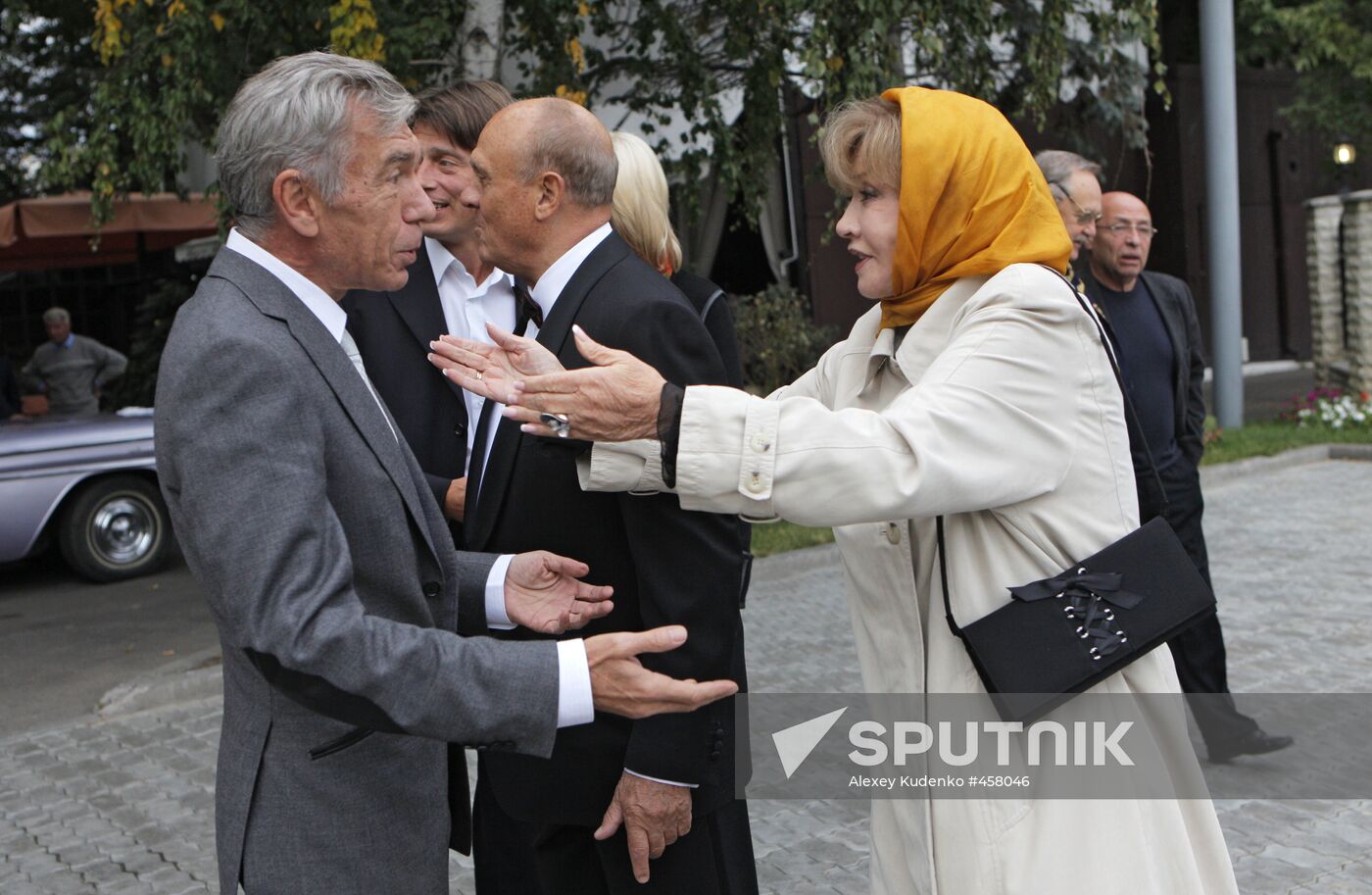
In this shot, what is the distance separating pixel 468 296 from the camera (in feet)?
11.8

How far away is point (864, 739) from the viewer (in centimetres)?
251

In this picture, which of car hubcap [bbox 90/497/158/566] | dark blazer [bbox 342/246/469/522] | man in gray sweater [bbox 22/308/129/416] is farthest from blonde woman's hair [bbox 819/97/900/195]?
man in gray sweater [bbox 22/308/129/416]

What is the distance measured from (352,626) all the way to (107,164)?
292 inches

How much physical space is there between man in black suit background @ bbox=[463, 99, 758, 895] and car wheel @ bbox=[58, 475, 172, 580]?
310 inches

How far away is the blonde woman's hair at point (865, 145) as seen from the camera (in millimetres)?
2275

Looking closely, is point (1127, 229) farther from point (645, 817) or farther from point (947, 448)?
point (645, 817)

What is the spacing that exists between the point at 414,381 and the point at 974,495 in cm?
175

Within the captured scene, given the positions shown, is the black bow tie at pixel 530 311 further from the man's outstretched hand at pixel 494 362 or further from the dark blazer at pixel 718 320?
the dark blazer at pixel 718 320

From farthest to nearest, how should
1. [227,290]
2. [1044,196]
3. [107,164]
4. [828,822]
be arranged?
[107,164]
[828,822]
[1044,196]
[227,290]

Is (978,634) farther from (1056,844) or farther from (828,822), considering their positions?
(828,822)

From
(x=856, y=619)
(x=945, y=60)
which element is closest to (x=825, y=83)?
(x=945, y=60)

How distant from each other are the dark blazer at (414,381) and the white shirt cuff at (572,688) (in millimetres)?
1410

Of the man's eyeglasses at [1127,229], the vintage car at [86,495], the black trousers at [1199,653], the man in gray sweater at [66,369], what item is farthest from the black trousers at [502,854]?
the man in gray sweater at [66,369]

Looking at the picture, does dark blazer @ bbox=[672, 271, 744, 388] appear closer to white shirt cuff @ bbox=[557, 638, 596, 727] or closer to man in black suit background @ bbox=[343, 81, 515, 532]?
man in black suit background @ bbox=[343, 81, 515, 532]
